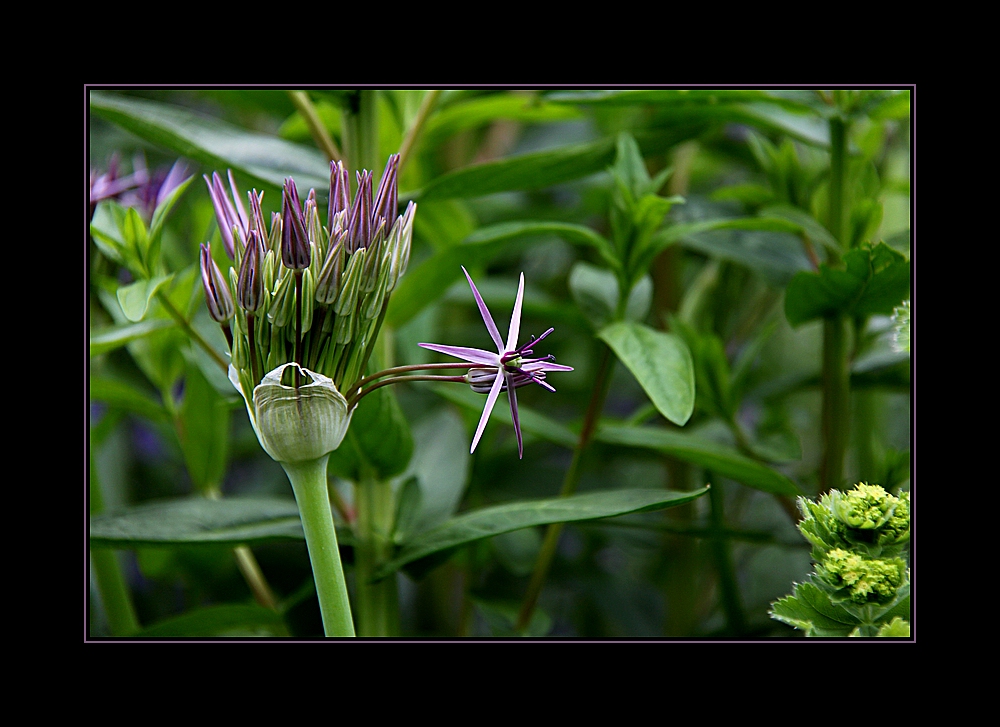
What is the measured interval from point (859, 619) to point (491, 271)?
66 cm

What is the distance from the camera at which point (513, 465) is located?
71 centimetres

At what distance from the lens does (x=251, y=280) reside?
0.31 metres

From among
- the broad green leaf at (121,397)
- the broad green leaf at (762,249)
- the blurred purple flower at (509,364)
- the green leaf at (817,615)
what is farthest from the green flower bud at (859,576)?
the broad green leaf at (121,397)

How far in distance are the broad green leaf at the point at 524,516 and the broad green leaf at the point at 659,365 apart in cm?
4

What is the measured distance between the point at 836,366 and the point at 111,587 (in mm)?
516

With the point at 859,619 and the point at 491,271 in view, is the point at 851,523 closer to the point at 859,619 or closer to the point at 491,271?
the point at 859,619

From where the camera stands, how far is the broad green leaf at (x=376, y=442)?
0.43 meters

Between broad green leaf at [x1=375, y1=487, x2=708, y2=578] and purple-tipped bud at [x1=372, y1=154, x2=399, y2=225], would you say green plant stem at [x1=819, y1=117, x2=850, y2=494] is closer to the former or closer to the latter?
broad green leaf at [x1=375, y1=487, x2=708, y2=578]

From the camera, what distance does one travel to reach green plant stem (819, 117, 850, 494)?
1.75 feet

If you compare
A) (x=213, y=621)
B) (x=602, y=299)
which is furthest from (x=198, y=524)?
(x=602, y=299)

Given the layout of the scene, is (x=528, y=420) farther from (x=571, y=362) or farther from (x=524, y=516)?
(x=571, y=362)

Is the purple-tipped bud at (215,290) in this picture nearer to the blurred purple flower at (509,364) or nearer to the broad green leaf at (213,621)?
the blurred purple flower at (509,364)

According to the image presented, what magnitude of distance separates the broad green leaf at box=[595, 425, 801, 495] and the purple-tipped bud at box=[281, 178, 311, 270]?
0.80ft

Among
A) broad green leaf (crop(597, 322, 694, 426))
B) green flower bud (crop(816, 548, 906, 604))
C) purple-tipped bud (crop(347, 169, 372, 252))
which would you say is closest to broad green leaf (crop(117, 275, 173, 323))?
purple-tipped bud (crop(347, 169, 372, 252))
